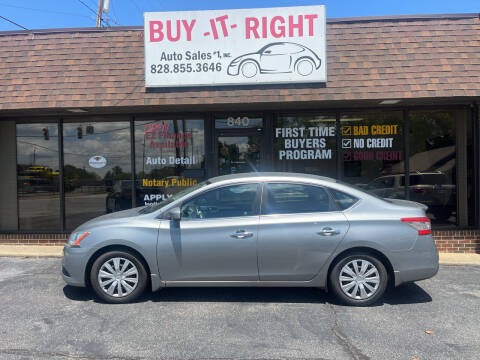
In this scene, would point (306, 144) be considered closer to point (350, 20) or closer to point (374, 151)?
point (374, 151)

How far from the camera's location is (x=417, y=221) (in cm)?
475

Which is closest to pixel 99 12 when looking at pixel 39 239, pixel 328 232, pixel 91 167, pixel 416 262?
pixel 91 167

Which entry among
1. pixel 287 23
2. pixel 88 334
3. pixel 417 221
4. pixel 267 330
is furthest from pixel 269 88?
pixel 88 334

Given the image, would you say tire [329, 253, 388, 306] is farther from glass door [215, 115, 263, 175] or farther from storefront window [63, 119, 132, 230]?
storefront window [63, 119, 132, 230]

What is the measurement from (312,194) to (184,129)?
4.22 m

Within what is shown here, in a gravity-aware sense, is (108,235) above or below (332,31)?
below

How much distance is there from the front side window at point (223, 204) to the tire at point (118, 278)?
90 cm

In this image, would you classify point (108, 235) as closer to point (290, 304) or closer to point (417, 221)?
point (290, 304)

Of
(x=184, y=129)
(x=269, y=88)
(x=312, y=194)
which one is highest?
(x=269, y=88)

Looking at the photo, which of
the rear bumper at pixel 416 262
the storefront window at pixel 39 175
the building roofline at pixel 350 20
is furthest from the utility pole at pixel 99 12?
the rear bumper at pixel 416 262

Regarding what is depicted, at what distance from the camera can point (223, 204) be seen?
489 cm

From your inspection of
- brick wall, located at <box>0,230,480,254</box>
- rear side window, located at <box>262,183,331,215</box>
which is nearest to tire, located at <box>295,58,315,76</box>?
rear side window, located at <box>262,183,331,215</box>

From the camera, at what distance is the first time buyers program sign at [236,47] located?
7.30m

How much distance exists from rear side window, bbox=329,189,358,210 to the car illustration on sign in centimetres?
317
